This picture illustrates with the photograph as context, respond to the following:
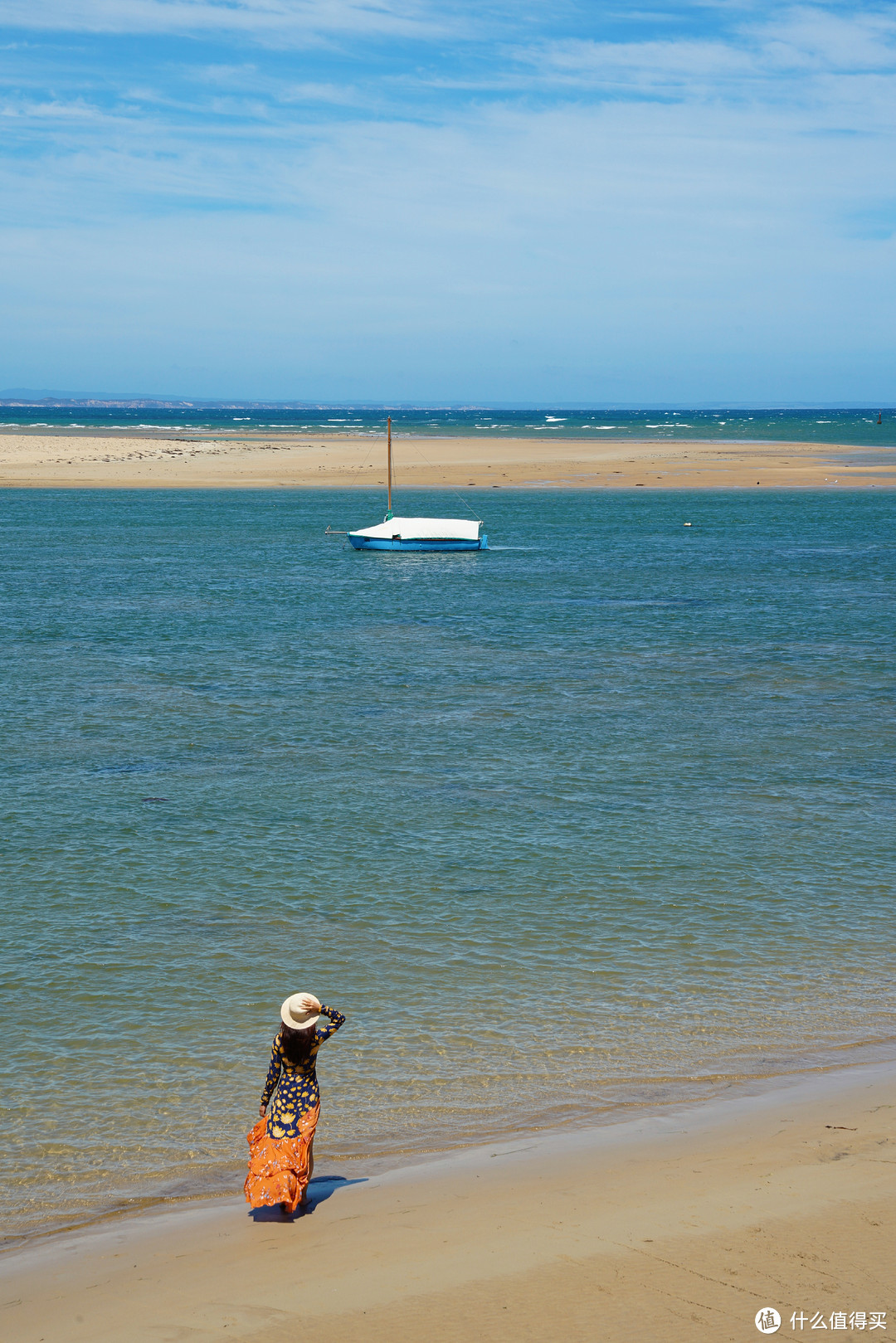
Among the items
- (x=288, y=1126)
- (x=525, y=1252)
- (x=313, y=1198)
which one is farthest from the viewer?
(x=313, y=1198)

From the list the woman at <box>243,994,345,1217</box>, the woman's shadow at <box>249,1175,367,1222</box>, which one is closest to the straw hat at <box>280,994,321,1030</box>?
the woman at <box>243,994,345,1217</box>

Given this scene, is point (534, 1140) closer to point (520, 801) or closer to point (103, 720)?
point (520, 801)

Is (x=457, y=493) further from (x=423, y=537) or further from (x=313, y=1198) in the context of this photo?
(x=313, y=1198)

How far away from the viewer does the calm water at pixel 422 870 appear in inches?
412

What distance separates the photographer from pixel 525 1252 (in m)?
7.68

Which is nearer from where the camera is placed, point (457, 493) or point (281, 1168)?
point (281, 1168)

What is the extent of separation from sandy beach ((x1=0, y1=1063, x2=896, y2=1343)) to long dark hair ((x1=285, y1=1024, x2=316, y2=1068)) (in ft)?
3.44

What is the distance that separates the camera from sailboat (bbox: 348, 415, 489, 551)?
5462 centimetres

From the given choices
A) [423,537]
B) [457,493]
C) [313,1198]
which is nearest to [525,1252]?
[313,1198]

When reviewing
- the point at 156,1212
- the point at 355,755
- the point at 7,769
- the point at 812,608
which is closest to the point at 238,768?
the point at 355,755

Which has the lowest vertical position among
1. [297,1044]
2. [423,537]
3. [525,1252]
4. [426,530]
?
[525,1252]

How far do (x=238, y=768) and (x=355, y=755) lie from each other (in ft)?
6.54

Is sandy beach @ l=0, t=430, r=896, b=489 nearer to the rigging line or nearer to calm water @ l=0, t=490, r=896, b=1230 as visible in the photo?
the rigging line

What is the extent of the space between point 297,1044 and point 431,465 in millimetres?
108057
